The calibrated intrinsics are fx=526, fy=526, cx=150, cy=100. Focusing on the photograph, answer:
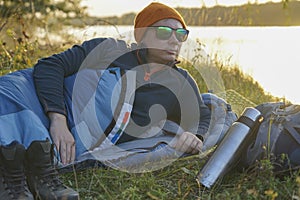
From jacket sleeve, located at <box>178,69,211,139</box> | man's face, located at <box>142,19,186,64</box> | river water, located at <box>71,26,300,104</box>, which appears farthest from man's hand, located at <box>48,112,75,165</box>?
river water, located at <box>71,26,300,104</box>

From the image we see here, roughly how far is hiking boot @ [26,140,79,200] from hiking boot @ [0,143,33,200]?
1.5 inches

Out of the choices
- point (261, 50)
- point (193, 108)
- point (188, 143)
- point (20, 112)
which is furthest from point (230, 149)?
point (261, 50)

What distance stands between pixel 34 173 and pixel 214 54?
3.64 metres

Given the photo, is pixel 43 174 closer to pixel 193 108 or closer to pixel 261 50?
pixel 193 108

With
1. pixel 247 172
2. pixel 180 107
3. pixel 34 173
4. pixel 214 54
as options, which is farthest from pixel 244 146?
pixel 214 54

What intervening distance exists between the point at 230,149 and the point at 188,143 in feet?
1.18

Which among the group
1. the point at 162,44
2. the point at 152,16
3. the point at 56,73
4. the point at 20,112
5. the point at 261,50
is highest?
the point at 152,16

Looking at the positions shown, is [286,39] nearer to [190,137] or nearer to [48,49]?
[48,49]

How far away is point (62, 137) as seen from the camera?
2.55m

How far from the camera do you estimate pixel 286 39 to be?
701cm

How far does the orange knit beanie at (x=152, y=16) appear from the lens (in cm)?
299

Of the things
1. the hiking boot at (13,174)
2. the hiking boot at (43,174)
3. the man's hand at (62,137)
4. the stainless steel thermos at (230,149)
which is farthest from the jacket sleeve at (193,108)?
the hiking boot at (13,174)

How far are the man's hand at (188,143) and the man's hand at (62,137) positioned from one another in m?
0.60

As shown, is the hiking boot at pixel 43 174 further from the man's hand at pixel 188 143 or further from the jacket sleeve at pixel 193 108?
the jacket sleeve at pixel 193 108
